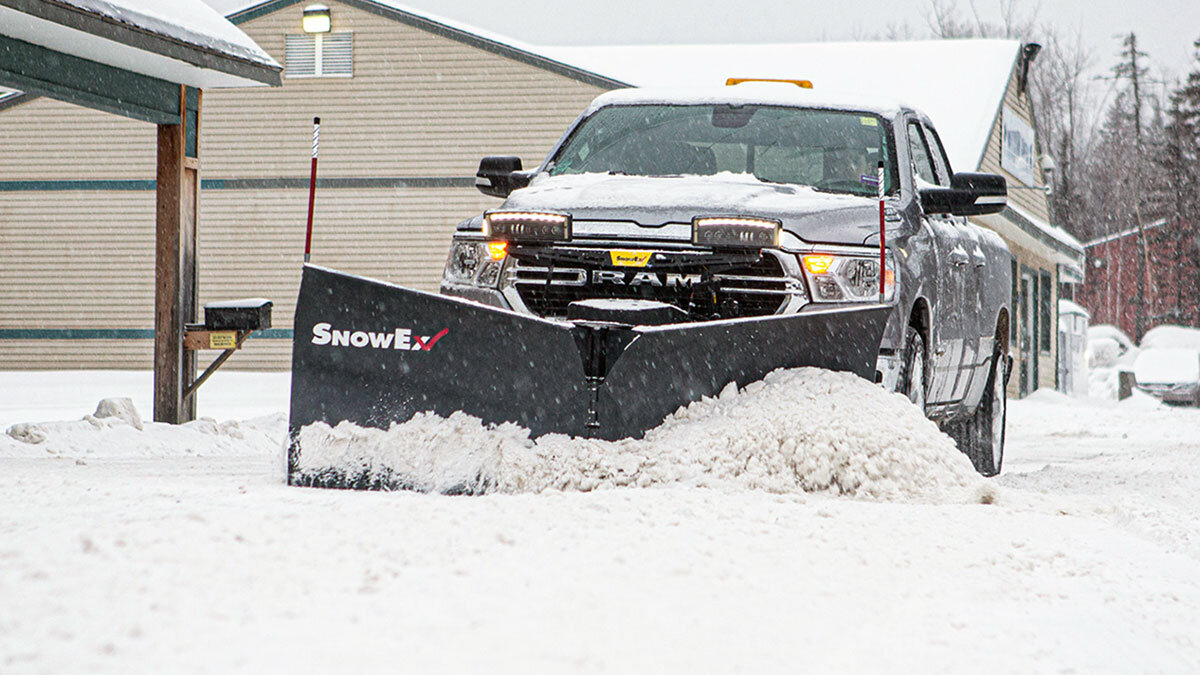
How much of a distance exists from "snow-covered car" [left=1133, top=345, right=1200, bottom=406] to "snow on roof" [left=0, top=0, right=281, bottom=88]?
27.6 metres

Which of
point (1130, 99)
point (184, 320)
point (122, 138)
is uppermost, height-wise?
point (1130, 99)

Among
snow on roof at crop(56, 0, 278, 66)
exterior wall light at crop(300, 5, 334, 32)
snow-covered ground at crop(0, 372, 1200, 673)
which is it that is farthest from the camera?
exterior wall light at crop(300, 5, 334, 32)

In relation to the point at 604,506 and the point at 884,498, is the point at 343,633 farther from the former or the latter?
the point at 884,498

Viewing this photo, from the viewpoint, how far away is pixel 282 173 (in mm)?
21766

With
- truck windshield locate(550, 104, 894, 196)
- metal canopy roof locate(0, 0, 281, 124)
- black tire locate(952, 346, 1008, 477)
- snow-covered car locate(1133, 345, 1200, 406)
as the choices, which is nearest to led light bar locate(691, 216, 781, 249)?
truck windshield locate(550, 104, 894, 196)

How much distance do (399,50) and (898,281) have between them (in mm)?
17238

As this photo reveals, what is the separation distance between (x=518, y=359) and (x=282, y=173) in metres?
A: 17.5

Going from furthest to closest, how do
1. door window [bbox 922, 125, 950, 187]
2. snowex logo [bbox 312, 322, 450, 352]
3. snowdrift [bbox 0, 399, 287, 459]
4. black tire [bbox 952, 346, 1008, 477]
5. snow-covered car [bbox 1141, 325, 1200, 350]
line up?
snow-covered car [bbox 1141, 325, 1200, 350] < black tire [bbox 952, 346, 1008, 477] < snowdrift [bbox 0, 399, 287, 459] < door window [bbox 922, 125, 950, 187] < snowex logo [bbox 312, 322, 450, 352]

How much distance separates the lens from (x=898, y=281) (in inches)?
223

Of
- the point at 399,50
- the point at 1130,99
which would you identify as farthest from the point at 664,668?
the point at 1130,99

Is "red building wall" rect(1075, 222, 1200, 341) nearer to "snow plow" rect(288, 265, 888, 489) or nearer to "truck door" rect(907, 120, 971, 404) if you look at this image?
"truck door" rect(907, 120, 971, 404)

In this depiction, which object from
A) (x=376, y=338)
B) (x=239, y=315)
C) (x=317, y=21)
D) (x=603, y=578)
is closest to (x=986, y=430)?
(x=376, y=338)

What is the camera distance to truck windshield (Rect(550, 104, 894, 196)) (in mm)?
6555

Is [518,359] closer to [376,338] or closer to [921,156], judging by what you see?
[376,338]
